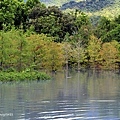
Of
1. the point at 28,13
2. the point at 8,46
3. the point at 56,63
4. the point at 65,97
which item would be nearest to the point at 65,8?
the point at 28,13

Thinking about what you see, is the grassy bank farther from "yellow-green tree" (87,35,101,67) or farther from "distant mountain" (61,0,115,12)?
"distant mountain" (61,0,115,12)

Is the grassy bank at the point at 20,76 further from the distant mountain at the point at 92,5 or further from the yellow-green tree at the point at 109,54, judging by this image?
the distant mountain at the point at 92,5

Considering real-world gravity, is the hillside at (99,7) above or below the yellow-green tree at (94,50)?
above

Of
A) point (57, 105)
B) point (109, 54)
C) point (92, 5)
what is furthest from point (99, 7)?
point (57, 105)

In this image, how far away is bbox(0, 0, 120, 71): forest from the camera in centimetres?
3975

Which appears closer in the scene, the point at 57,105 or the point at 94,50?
the point at 57,105

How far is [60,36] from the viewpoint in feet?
174

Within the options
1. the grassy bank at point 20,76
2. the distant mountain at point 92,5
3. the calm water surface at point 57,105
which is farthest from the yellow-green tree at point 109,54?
the distant mountain at point 92,5

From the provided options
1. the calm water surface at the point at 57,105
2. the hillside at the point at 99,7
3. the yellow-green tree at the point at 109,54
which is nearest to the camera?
the calm water surface at the point at 57,105

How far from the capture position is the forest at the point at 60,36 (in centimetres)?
3975

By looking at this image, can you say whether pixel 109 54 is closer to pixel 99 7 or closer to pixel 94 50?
pixel 94 50

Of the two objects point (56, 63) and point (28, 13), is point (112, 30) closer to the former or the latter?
point (28, 13)

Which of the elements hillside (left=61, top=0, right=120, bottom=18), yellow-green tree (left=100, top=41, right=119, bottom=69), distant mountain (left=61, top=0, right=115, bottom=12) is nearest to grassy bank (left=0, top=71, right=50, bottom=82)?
yellow-green tree (left=100, top=41, right=119, bottom=69)

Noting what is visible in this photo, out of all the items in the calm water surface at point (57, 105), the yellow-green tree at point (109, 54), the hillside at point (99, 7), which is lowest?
the calm water surface at point (57, 105)
